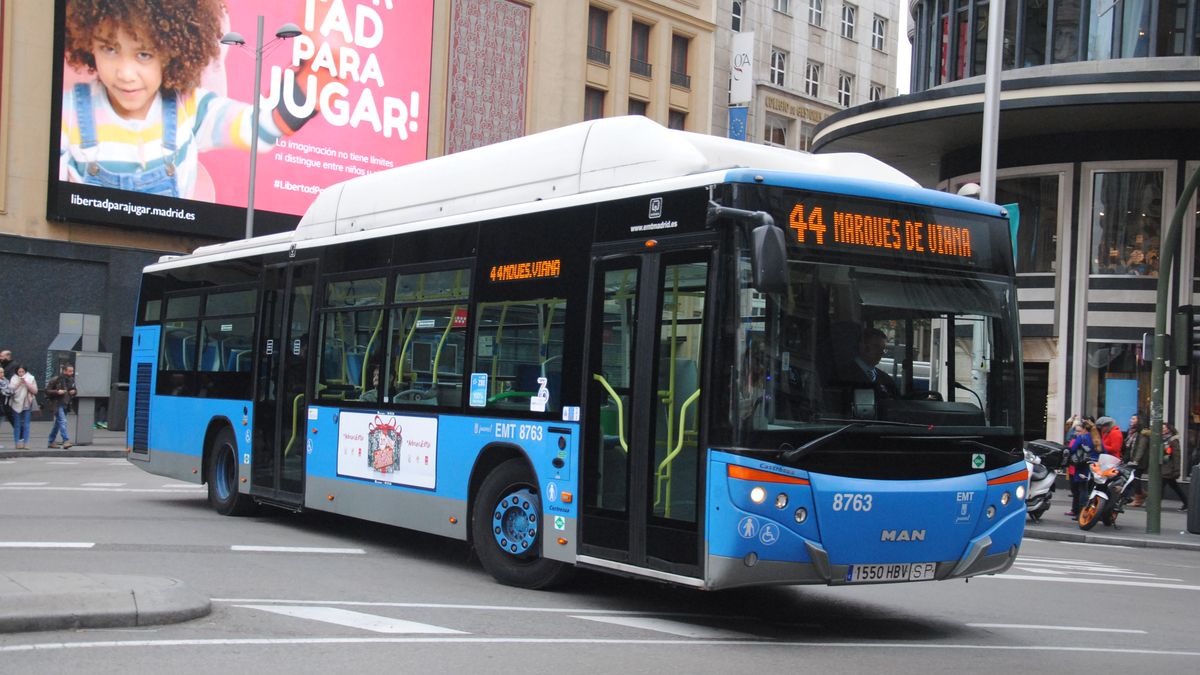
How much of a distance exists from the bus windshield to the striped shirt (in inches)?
1166

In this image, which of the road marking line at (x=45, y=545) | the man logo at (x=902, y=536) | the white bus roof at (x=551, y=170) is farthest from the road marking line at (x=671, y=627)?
the road marking line at (x=45, y=545)

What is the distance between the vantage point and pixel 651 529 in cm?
877

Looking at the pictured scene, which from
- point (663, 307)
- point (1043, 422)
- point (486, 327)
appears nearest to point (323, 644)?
point (663, 307)

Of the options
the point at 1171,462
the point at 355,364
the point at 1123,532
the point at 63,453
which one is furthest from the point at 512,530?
the point at 63,453

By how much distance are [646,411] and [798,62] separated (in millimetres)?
53678

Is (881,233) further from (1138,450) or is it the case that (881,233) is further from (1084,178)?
(1084,178)

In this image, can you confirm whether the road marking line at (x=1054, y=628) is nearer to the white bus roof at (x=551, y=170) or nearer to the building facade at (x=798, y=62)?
the white bus roof at (x=551, y=170)

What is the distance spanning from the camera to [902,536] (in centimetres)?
853

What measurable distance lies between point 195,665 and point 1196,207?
24.9 metres

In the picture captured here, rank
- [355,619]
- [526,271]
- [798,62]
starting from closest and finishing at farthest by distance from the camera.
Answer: [355,619], [526,271], [798,62]

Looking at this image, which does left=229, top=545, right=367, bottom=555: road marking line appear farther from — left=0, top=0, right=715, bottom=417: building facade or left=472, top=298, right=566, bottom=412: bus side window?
left=0, top=0, right=715, bottom=417: building facade

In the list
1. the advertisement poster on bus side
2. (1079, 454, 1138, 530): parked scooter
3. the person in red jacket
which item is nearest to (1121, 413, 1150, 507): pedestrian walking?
the person in red jacket

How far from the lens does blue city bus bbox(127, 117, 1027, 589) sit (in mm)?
8234

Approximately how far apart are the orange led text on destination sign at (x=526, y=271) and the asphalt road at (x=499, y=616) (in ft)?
7.98
